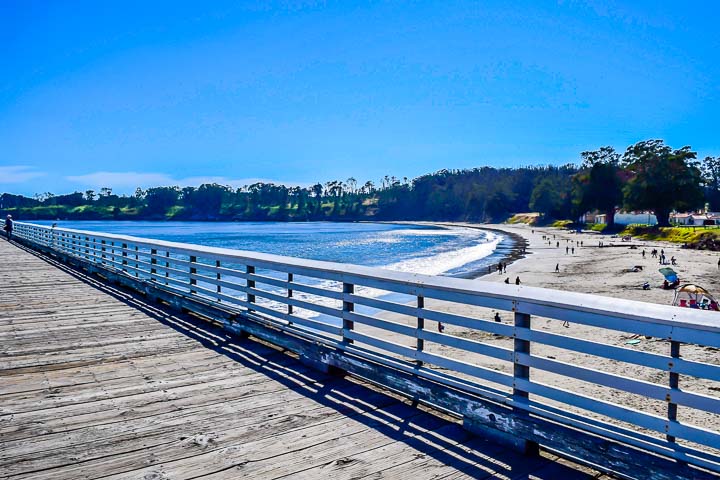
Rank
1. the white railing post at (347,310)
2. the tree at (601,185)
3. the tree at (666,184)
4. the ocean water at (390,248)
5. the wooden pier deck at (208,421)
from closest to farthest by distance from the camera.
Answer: the wooden pier deck at (208,421), the white railing post at (347,310), the ocean water at (390,248), the tree at (666,184), the tree at (601,185)

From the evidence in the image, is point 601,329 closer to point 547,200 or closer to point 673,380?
point 673,380

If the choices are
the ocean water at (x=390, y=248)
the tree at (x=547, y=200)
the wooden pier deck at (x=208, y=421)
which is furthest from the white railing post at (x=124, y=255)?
the tree at (x=547, y=200)

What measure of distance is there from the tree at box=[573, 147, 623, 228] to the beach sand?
48188 mm

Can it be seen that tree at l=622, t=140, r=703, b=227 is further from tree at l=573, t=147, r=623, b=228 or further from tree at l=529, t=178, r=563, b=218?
tree at l=529, t=178, r=563, b=218

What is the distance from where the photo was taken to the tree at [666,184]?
74375 mm

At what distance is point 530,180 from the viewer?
188750 mm

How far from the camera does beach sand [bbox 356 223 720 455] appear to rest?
384 inches

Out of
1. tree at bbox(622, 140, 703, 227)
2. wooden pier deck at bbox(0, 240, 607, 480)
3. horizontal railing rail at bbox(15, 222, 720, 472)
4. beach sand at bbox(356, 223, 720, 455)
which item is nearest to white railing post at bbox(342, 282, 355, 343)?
horizontal railing rail at bbox(15, 222, 720, 472)

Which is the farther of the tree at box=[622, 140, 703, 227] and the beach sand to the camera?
the tree at box=[622, 140, 703, 227]

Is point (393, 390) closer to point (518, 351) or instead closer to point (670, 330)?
→ point (518, 351)

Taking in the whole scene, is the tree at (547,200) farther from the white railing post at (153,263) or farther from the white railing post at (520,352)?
the white railing post at (520,352)

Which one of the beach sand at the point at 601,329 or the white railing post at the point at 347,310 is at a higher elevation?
the white railing post at the point at 347,310

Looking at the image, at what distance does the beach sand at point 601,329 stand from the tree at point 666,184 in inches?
1160

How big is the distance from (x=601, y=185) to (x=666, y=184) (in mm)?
20352
